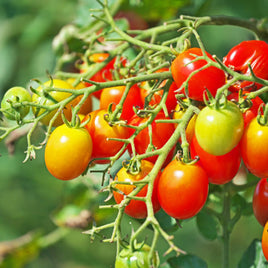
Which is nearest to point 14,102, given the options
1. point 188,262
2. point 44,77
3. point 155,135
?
point 155,135

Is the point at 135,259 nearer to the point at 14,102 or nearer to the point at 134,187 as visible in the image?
the point at 134,187

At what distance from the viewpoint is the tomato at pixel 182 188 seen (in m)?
1.04

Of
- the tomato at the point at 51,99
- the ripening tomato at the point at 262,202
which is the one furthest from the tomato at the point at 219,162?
the tomato at the point at 51,99

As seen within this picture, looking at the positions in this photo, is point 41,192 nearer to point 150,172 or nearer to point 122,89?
point 122,89

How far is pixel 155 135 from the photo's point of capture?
1143 millimetres

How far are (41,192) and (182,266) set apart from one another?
165 centimetres

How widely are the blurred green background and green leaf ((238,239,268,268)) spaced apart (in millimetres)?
829

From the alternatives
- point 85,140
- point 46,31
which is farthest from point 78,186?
point 85,140

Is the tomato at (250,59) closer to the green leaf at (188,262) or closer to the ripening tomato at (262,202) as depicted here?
the ripening tomato at (262,202)

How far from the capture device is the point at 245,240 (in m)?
2.96

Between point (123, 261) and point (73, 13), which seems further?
point (73, 13)

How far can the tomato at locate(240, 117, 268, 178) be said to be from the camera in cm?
100

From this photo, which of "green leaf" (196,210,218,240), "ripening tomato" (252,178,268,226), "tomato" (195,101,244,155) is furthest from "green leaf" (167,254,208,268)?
"tomato" (195,101,244,155)

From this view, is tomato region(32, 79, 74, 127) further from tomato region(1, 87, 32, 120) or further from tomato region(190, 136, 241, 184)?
tomato region(190, 136, 241, 184)
